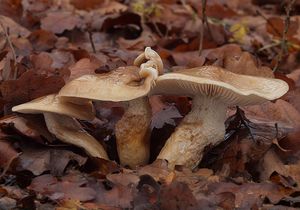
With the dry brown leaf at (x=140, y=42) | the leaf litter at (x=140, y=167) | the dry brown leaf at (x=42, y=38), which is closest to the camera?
the leaf litter at (x=140, y=167)

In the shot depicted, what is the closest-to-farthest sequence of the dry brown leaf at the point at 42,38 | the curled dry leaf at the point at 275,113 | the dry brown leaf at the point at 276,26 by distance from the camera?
the curled dry leaf at the point at 275,113, the dry brown leaf at the point at 42,38, the dry brown leaf at the point at 276,26

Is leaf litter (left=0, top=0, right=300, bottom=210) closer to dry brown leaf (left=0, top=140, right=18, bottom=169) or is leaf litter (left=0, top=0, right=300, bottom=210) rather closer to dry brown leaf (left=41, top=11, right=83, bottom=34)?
dry brown leaf (left=0, top=140, right=18, bottom=169)

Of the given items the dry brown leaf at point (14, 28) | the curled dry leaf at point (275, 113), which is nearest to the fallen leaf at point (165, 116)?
the curled dry leaf at point (275, 113)

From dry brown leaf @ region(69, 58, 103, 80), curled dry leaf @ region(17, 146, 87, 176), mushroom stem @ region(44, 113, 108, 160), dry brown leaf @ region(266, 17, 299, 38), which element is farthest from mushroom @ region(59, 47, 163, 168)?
dry brown leaf @ region(266, 17, 299, 38)

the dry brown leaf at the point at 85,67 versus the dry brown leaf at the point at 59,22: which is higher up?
the dry brown leaf at the point at 85,67

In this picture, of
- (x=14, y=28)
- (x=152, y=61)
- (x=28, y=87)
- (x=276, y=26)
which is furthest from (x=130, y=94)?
(x=276, y=26)

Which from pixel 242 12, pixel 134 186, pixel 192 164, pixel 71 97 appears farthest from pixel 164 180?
pixel 242 12

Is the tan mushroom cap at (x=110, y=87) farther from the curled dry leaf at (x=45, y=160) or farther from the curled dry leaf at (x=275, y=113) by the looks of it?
the curled dry leaf at (x=275, y=113)
